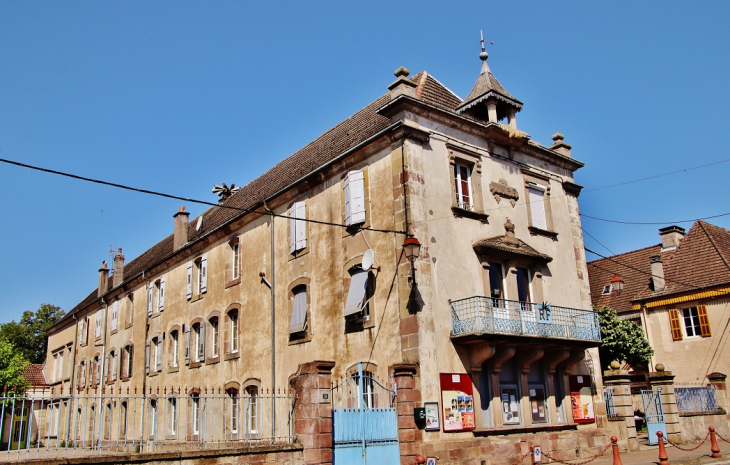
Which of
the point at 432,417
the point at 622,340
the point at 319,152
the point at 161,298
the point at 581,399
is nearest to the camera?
the point at 432,417

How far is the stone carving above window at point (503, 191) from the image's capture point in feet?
59.9

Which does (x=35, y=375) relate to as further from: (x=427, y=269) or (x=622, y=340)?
(x=427, y=269)

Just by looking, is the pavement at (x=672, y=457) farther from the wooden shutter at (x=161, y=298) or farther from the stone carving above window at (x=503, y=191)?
the wooden shutter at (x=161, y=298)

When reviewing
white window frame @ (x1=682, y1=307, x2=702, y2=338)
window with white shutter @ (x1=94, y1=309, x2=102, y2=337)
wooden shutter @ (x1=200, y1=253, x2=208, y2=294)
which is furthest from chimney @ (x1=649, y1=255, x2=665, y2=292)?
window with white shutter @ (x1=94, y1=309, x2=102, y2=337)

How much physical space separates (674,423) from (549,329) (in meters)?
6.97

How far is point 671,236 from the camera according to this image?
3061cm

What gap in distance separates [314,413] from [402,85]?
28.8 ft

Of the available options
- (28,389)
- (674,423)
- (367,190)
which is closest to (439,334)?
(367,190)

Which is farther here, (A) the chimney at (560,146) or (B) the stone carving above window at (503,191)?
(A) the chimney at (560,146)

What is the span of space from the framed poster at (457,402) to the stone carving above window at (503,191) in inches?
217

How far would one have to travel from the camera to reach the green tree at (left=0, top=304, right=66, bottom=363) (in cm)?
5591

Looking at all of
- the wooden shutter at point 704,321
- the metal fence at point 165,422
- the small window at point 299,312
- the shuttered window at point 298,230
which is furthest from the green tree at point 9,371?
the wooden shutter at point 704,321

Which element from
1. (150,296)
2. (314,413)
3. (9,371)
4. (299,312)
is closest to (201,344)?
(150,296)

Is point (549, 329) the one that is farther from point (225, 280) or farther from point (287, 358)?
point (225, 280)
